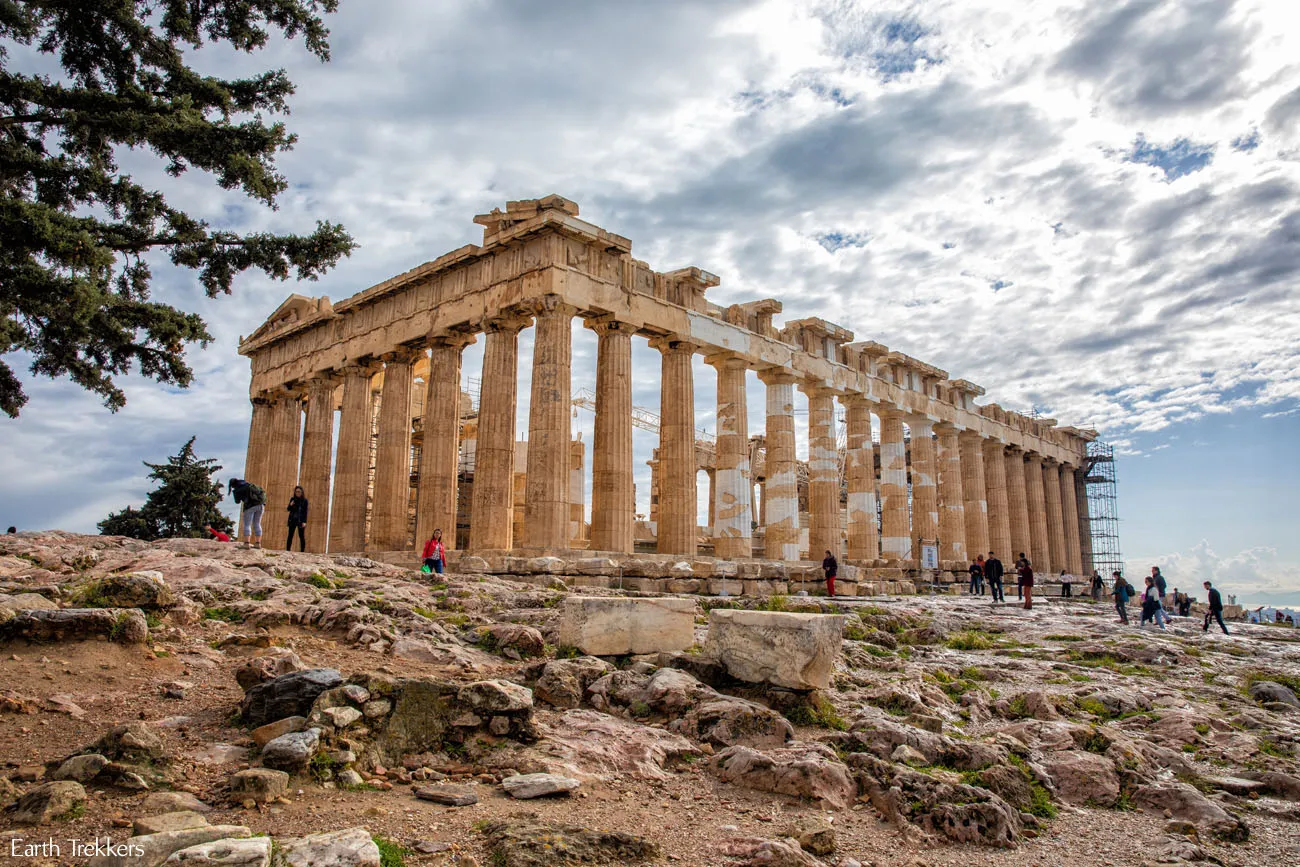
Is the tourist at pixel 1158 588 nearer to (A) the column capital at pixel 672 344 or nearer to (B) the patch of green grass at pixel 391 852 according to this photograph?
(A) the column capital at pixel 672 344

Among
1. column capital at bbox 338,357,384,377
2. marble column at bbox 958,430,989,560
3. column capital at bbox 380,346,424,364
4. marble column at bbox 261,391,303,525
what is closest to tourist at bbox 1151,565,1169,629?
marble column at bbox 958,430,989,560

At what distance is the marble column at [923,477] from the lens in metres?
36.4

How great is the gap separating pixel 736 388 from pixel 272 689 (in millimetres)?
22271

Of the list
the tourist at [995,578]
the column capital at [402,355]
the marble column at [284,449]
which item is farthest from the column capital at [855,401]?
the marble column at [284,449]

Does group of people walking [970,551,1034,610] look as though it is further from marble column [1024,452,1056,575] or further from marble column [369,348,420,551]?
marble column [369,348,420,551]

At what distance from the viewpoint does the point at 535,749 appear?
24.0 feet

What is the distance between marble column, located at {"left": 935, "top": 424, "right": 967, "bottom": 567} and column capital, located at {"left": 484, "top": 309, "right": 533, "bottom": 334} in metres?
21.0

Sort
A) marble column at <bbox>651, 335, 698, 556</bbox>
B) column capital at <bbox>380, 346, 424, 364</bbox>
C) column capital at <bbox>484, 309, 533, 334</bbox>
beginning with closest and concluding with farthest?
1. column capital at <bbox>484, 309, 533, 334</bbox>
2. marble column at <bbox>651, 335, 698, 556</bbox>
3. column capital at <bbox>380, 346, 424, 364</bbox>

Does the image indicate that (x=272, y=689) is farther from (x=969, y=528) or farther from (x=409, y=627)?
(x=969, y=528)

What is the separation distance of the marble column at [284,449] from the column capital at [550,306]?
46.2 feet

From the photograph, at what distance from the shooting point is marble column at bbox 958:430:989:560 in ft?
126

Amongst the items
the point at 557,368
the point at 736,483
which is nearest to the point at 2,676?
the point at 557,368

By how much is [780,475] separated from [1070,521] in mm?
25226

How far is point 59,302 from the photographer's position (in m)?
11.7
